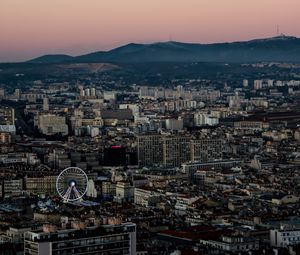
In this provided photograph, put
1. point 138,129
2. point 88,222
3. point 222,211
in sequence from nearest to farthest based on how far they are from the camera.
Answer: point 88,222 < point 222,211 < point 138,129

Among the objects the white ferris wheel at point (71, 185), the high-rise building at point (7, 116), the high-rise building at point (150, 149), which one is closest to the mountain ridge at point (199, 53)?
the high-rise building at point (7, 116)

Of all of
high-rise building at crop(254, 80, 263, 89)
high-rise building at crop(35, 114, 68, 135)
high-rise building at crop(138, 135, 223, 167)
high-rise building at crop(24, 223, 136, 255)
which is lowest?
high-rise building at crop(254, 80, 263, 89)

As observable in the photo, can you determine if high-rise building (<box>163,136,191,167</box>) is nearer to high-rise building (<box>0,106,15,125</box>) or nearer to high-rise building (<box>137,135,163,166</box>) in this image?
high-rise building (<box>137,135,163,166</box>)

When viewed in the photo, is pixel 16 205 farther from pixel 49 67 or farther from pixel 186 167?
pixel 49 67

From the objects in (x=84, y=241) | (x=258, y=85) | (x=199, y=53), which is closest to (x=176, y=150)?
(x=84, y=241)

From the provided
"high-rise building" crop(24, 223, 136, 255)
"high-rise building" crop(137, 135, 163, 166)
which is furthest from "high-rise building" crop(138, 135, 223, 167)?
"high-rise building" crop(24, 223, 136, 255)

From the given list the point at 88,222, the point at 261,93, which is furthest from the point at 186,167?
the point at 261,93

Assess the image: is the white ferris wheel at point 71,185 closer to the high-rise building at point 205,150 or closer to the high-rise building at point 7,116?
the high-rise building at point 205,150
